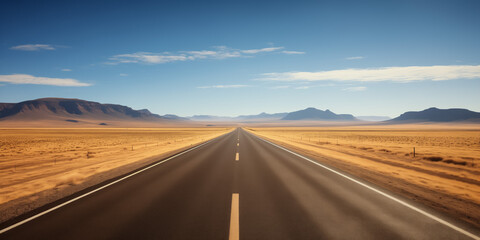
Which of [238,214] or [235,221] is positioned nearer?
[235,221]

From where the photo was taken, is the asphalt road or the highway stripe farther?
the asphalt road

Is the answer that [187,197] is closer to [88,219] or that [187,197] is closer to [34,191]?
[88,219]

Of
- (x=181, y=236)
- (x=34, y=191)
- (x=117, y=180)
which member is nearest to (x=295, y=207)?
(x=181, y=236)

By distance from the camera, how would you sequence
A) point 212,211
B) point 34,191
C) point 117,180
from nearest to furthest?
point 212,211, point 34,191, point 117,180

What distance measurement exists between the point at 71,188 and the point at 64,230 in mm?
3762

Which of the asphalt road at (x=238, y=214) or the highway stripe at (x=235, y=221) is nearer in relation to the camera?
the highway stripe at (x=235, y=221)

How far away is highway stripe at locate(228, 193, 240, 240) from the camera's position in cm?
401

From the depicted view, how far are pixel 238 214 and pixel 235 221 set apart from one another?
0.39 meters

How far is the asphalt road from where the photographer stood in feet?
13.6

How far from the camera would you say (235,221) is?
15.2ft

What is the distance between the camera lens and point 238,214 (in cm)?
502

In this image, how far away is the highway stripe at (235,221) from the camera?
13.2 feet

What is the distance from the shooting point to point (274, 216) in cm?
493

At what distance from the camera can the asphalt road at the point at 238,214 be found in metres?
4.15
